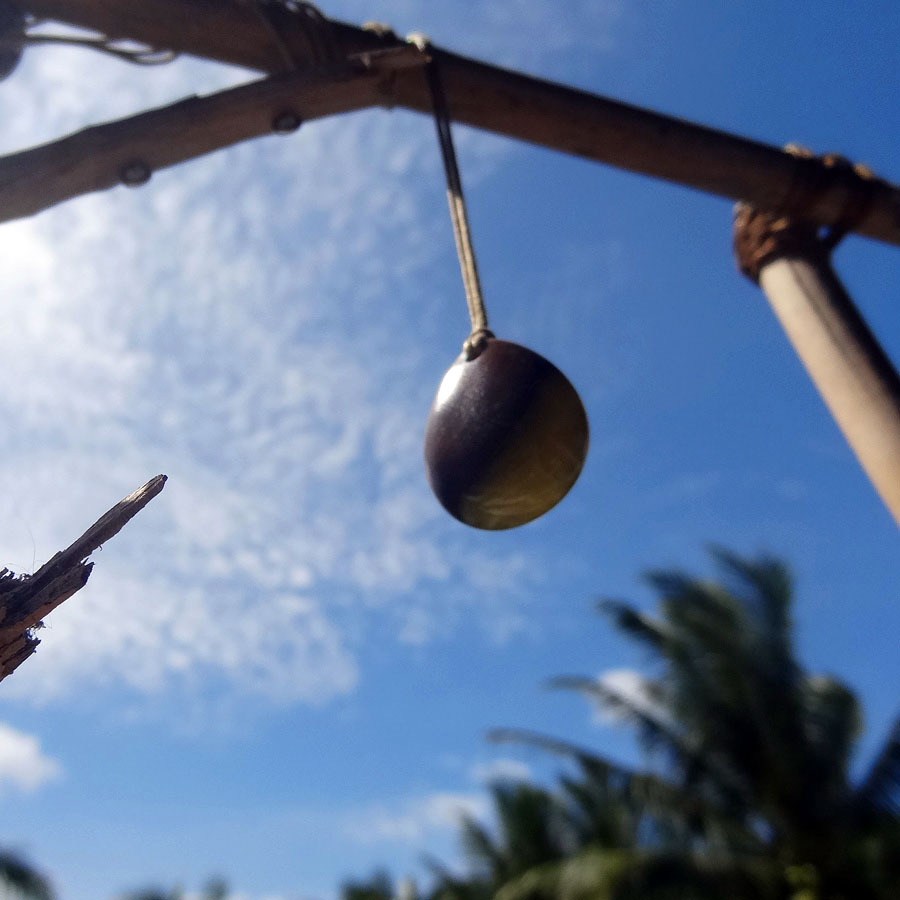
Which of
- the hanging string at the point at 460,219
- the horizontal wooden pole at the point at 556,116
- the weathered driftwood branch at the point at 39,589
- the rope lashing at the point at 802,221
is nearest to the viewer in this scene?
the weathered driftwood branch at the point at 39,589

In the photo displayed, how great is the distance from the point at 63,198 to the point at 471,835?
1185cm

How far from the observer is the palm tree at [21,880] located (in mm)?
10609

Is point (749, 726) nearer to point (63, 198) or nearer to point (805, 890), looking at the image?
point (805, 890)

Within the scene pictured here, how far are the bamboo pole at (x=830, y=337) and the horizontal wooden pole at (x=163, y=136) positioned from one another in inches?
53.4

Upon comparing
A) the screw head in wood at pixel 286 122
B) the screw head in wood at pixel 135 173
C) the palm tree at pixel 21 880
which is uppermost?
the palm tree at pixel 21 880

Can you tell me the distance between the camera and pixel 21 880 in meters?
10.7

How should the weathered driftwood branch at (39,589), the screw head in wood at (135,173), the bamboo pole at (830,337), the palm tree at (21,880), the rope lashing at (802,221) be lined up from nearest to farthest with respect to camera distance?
the weathered driftwood branch at (39,589) < the screw head in wood at (135,173) < the bamboo pole at (830,337) < the rope lashing at (802,221) < the palm tree at (21,880)

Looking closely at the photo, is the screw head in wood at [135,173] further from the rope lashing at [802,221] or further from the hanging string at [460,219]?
the rope lashing at [802,221]

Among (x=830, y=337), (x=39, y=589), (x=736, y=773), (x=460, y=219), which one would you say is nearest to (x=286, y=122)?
(x=460, y=219)

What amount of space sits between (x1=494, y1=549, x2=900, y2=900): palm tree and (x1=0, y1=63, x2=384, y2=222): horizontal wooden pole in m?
7.44

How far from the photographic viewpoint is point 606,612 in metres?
9.89

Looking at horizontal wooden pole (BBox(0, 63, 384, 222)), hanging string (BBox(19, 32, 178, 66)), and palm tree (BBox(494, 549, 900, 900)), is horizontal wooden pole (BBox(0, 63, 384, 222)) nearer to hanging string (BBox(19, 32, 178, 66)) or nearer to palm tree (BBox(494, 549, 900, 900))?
hanging string (BBox(19, 32, 178, 66))

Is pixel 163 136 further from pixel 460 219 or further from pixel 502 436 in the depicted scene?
pixel 502 436

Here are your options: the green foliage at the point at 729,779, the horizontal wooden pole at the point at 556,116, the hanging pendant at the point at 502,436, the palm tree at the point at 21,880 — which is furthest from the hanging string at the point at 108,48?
the palm tree at the point at 21,880
